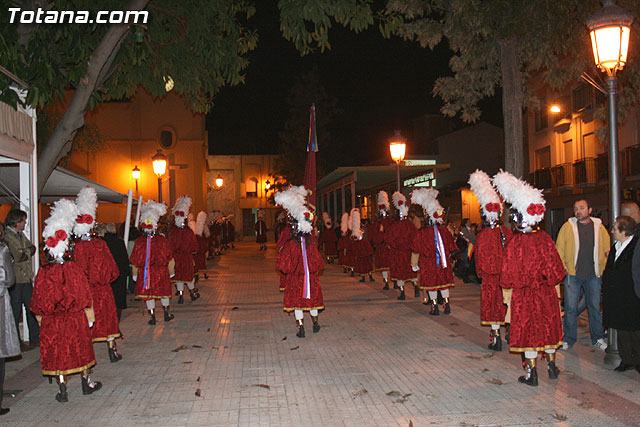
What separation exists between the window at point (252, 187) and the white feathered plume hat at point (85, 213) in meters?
51.1

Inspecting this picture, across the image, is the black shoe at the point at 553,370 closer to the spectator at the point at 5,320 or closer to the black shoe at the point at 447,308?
the black shoe at the point at 447,308

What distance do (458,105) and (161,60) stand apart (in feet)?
22.0

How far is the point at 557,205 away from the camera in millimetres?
31109

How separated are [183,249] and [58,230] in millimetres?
6857

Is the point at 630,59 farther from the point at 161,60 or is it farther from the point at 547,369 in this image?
the point at 161,60

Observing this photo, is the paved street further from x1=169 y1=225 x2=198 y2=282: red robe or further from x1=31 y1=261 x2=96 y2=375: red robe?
x1=169 y1=225 x2=198 y2=282: red robe

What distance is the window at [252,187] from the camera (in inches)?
2317

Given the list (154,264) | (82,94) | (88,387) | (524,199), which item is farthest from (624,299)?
(82,94)

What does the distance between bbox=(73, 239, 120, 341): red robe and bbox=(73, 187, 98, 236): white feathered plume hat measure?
0.26 metres

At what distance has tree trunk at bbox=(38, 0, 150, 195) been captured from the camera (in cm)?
871

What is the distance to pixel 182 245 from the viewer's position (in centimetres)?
1310

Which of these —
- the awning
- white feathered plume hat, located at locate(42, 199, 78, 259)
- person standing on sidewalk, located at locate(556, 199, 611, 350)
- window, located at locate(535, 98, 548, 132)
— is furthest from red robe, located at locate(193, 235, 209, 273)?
window, located at locate(535, 98, 548, 132)

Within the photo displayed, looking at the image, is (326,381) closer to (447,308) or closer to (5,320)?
(5,320)

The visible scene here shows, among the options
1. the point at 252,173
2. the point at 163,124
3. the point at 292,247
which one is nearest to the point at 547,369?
the point at 292,247
